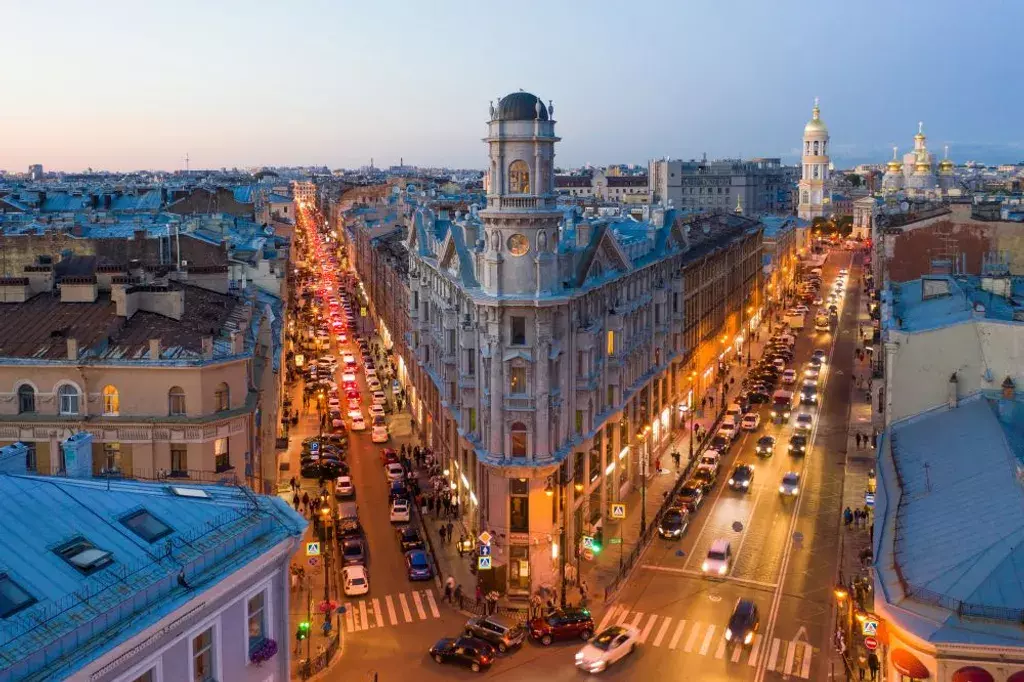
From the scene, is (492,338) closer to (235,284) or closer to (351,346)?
(235,284)

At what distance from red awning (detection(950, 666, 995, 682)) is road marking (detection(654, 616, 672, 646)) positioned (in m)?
16.6

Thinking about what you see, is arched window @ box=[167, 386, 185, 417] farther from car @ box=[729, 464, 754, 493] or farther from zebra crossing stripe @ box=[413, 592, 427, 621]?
car @ box=[729, 464, 754, 493]

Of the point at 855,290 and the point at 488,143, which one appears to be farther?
the point at 855,290

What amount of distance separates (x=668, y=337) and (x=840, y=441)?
16435 mm

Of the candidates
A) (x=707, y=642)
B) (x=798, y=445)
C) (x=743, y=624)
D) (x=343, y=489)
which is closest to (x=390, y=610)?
(x=707, y=642)

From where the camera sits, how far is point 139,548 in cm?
2048

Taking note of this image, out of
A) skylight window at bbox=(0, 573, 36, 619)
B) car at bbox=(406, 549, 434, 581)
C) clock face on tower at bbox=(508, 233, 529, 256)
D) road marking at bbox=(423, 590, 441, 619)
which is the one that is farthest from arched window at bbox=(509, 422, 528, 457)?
skylight window at bbox=(0, 573, 36, 619)

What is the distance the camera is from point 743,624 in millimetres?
41969

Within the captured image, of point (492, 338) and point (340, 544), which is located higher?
point (492, 338)

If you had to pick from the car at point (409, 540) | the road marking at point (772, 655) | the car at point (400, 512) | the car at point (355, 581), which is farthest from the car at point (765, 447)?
the car at point (355, 581)

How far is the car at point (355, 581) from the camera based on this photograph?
A: 1879 inches

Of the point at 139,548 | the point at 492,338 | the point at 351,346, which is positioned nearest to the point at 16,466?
the point at 139,548

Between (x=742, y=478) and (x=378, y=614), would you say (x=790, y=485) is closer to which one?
(x=742, y=478)

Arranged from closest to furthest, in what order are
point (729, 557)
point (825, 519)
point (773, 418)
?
1. point (729, 557)
2. point (825, 519)
3. point (773, 418)
